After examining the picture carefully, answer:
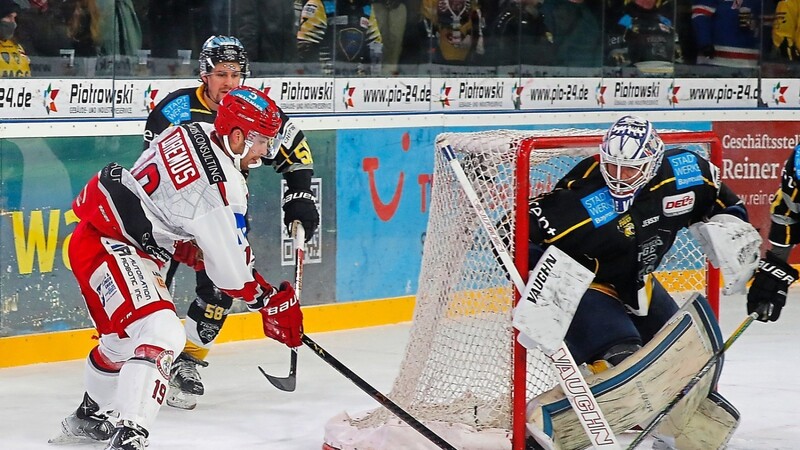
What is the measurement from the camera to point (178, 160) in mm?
3895

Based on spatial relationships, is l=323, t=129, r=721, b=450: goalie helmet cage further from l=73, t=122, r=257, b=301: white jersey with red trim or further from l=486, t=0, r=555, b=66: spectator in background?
l=486, t=0, r=555, b=66: spectator in background

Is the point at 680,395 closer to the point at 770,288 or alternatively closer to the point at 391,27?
the point at 770,288

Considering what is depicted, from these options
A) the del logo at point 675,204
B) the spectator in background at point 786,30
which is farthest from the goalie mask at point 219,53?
the spectator in background at point 786,30

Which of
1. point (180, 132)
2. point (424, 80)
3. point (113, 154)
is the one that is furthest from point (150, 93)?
point (180, 132)

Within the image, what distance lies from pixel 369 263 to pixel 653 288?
246 centimetres

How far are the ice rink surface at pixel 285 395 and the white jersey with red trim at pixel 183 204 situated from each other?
791 mm

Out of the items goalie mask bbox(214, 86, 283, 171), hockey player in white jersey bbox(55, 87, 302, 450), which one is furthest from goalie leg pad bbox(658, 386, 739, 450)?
goalie mask bbox(214, 86, 283, 171)

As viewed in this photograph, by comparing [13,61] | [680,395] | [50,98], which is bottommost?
[680,395]

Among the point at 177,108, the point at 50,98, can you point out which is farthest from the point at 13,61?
the point at 177,108

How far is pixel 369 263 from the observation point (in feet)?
22.3

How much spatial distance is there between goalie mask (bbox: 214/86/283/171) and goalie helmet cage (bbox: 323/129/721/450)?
0.69 metres

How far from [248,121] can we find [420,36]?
347 centimetres

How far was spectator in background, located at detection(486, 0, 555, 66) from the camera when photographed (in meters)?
7.65

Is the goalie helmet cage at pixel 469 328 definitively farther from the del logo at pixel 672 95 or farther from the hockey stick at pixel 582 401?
the del logo at pixel 672 95
